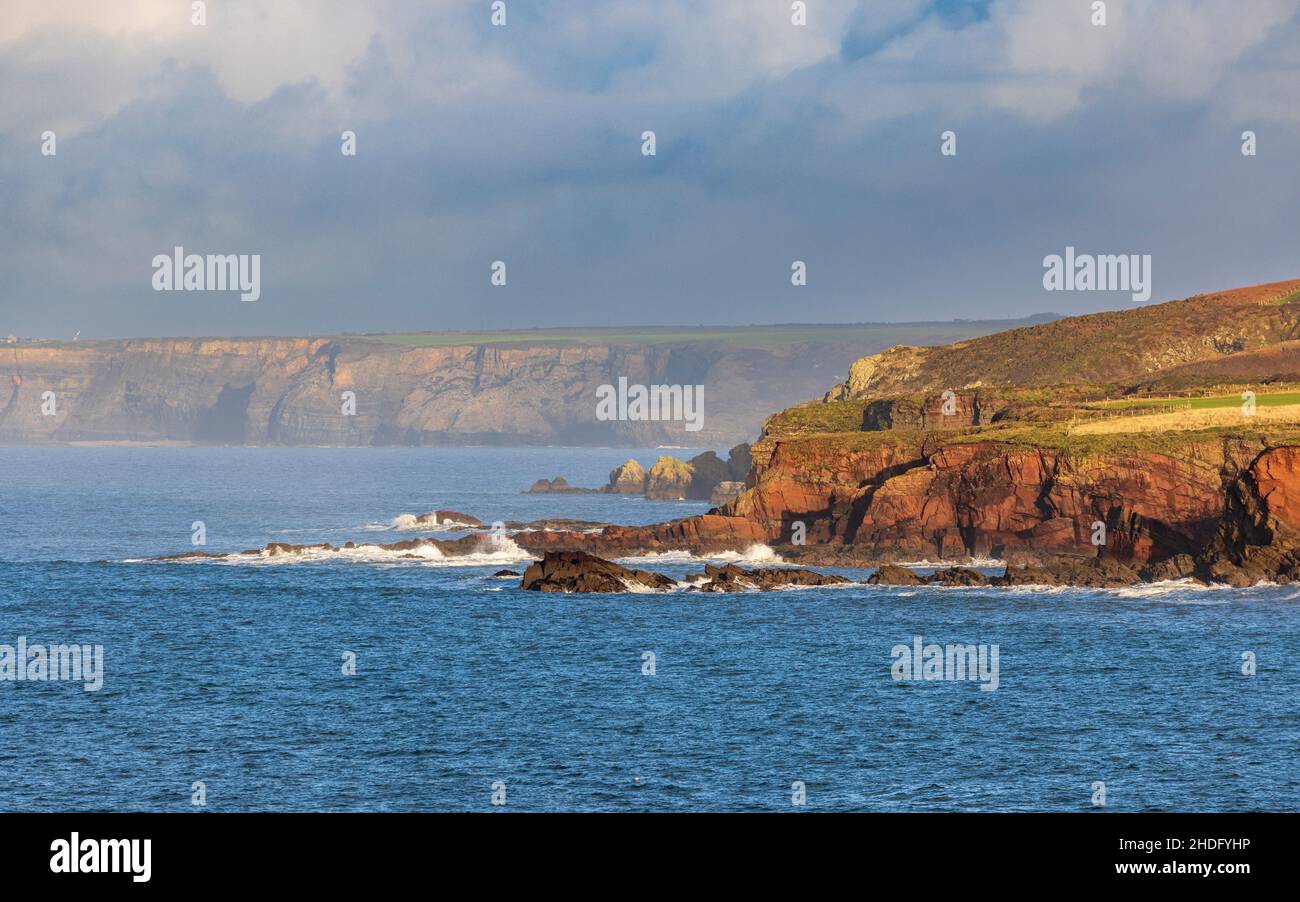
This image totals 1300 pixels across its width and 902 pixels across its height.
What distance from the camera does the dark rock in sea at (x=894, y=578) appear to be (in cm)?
9269

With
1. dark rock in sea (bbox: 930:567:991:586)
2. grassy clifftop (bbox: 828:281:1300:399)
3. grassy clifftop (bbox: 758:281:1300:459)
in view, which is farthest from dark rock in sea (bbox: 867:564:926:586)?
grassy clifftop (bbox: 828:281:1300:399)

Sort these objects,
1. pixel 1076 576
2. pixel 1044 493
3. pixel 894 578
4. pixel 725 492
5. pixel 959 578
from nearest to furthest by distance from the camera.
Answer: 1. pixel 959 578
2. pixel 1076 576
3. pixel 894 578
4. pixel 1044 493
5. pixel 725 492

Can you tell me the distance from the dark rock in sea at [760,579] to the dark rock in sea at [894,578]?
201 cm

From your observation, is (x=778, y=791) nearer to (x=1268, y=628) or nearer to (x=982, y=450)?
(x=1268, y=628)

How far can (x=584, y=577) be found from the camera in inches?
3693

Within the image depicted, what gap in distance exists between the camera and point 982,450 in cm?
10981

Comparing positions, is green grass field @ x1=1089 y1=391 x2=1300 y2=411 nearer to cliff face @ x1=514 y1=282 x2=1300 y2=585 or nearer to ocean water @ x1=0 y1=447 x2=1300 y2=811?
cliff face @ x1=514 y1=282 x2=1300 y2=585

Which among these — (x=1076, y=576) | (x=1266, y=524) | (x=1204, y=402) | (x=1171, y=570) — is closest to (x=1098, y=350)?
(x=1204, y=402)

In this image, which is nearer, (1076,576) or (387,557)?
(1076,576)

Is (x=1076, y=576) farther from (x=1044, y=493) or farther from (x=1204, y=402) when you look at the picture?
(x=1204, y=402)

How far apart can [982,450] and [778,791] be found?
229 ft

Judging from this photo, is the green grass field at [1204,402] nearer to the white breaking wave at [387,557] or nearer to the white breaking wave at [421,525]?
the white breaking wave at [387,557]

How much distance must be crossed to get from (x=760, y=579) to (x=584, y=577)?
10.6 metres
